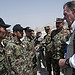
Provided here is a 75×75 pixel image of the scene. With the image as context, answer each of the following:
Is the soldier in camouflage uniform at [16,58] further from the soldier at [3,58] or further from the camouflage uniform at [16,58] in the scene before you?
the soldier at [3,58]

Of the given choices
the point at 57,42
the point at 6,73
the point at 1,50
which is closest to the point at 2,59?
the point at 1,50

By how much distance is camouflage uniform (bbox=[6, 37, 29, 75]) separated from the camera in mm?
1869

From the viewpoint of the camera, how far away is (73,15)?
52.3 inches

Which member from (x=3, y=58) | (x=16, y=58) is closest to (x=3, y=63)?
(x=3, y=58)

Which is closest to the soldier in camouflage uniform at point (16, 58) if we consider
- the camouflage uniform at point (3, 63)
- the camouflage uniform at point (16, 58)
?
the camouflage uniform at point (16, 58)

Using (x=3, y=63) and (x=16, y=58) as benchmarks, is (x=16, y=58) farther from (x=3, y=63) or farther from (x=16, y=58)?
(x=3, y=63)

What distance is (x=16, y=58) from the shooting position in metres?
1.98

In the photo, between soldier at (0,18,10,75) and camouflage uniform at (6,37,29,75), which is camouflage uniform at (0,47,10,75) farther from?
camouflage uniform at (6,37,29,75)

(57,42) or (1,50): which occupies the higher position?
(1,50)

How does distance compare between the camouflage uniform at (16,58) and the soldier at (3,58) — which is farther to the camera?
the camouflage uniform at (16,58)

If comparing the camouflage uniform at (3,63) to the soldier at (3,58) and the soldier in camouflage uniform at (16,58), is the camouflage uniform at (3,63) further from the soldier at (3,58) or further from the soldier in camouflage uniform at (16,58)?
the soldier in camouflage uniform at (16,58)

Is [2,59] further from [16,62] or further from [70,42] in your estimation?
[70,42]

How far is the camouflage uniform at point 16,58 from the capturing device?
187 cm

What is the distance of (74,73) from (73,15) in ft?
2.66
